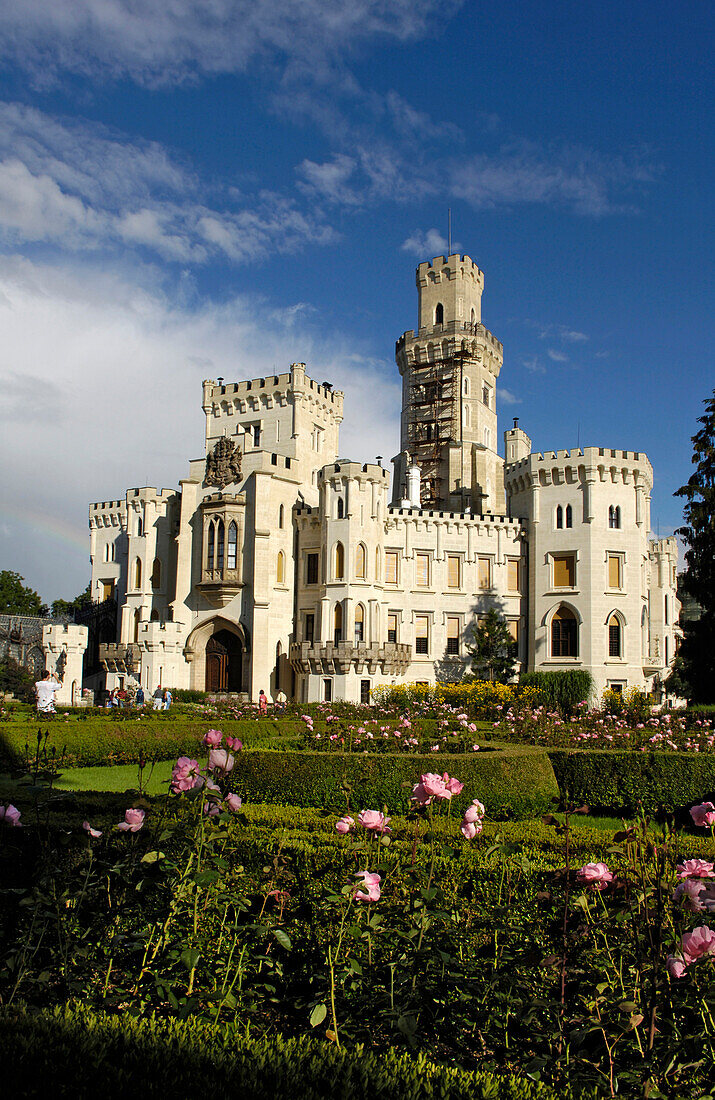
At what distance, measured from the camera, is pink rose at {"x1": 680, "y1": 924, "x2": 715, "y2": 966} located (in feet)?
13.4

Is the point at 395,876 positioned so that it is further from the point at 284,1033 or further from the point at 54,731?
the point at 54,731

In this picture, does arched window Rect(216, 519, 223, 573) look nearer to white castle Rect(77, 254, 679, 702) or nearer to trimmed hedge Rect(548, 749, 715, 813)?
white castle Rect(77, 254, 679, 702)

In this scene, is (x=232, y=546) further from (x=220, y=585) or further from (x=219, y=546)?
(x=220, y=585)

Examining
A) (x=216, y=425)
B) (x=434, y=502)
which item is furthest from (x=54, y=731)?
(x=434, y=502)

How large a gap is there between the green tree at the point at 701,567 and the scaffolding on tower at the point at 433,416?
19803 millimetres

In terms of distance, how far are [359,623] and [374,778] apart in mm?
27790

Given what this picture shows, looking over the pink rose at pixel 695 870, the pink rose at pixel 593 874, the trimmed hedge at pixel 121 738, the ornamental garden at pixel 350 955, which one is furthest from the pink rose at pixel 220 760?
the trimmed hedge at pixel 121 738

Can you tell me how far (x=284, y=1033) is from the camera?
5621 mm

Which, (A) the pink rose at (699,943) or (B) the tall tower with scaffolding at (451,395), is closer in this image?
(A) the pink rose at (699,943)

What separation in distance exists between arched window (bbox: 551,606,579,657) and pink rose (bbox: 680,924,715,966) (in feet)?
130

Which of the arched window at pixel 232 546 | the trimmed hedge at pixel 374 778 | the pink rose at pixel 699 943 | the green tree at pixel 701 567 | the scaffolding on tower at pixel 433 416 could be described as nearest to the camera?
the pink rose at pixel 699 943

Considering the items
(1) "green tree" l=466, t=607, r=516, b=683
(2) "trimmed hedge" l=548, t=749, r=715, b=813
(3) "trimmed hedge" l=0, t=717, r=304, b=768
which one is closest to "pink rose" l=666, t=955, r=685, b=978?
(2) "trimmed hedge" l=548, t=749, r=715, b=813

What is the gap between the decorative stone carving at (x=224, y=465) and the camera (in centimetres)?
4466

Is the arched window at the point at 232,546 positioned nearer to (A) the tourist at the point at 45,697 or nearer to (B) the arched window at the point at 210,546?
(B) the arched window at the point at 210,546
